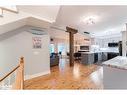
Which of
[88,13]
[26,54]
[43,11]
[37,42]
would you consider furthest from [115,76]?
[37,42]

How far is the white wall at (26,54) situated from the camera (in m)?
4.38

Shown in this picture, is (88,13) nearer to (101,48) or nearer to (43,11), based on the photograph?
(43,11)

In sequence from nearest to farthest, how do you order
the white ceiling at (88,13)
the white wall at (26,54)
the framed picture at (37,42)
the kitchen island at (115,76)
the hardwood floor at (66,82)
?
the kitchen island at (115,76), the hardwood floor at (66,82), the white wall at (26,54), the white ceiling at (88,13), the framed picture at (37,42)

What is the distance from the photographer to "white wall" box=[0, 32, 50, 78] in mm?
4375

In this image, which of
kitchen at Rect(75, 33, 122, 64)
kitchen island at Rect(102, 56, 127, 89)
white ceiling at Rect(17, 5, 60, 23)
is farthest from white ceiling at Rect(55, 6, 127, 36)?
kitchen at Rect(75, 33, 122, 64)

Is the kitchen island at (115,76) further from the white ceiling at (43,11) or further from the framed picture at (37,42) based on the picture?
the framed picture at (37,42)

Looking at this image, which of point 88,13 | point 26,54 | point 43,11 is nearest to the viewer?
point 43,11

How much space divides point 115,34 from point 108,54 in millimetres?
1833

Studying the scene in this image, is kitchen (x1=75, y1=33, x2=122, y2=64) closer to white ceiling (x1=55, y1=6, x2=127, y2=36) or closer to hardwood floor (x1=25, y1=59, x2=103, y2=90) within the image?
white ceiling (x1=55, y1=6, x2=127, y2=36)

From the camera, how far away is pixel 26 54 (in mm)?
5070

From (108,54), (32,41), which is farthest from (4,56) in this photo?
(108,54)

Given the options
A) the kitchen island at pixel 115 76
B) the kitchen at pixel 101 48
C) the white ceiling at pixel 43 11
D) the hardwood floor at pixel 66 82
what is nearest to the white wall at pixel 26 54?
the hardwood floor at pixel 66 82

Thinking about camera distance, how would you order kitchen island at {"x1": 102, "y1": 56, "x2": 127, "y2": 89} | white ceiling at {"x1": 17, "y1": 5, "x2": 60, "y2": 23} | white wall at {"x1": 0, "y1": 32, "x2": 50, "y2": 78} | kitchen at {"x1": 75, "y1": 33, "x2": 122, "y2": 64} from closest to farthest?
kitchen island at {"x1": 102, "y1": 56, "x2": 127, "y2": 89} → white ceiling at {"x1": 17, "y1": 5, "x2": 60, "y2": 23} → white wall at {"x1": 0, "y1": 32, "x2": 50, "y2": 78} → kitchen at {"x1": 75, "y1": 33, "x2": 122, "y2": 64}
